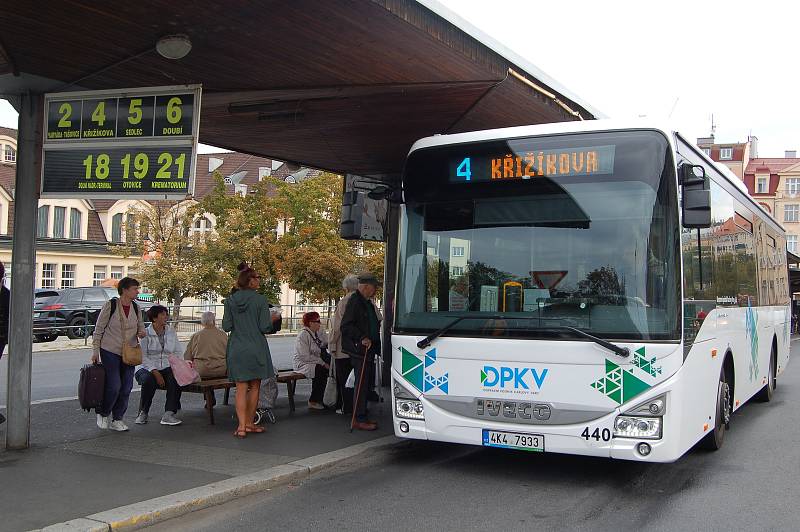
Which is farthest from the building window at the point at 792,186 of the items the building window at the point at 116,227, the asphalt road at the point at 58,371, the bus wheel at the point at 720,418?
the bus wheel at the point at 720,418

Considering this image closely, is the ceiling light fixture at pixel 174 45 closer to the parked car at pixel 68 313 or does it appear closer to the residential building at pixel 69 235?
the parked car at pixel 68 313

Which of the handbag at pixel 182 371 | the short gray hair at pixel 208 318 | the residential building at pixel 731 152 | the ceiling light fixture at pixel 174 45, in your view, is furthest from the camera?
the residential building at pixel 731 152

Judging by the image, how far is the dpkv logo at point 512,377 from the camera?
7.09 metres

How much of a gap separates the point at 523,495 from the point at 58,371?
45.1ft

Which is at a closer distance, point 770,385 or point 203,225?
point 770,385

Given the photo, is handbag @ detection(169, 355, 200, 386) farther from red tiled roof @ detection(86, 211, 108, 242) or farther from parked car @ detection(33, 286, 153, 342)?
red tiled roof @ detection(86, 211, 108, 242)

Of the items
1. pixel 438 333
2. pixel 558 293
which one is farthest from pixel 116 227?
pixel 558 293

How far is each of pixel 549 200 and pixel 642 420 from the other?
6.84 ft

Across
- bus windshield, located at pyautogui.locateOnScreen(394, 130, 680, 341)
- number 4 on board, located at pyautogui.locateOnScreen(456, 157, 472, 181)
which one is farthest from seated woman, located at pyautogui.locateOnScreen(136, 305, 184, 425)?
number 4 on board, located at pyautogui.locateOnScreen(456, 157, 472, 181)

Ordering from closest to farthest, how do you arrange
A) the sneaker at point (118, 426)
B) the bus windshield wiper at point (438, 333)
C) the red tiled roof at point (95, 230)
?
the bus windshield wiper at point (438, 333)
the sneaker at point (118, 426)
the red tiled roof at point (95, 230)

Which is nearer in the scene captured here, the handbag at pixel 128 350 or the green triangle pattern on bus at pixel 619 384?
the green triangle pattern on bus at pixel 619 384

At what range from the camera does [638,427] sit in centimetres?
679

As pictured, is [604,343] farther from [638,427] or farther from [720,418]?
[720,418]

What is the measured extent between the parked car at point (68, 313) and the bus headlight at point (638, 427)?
25.2 meters
